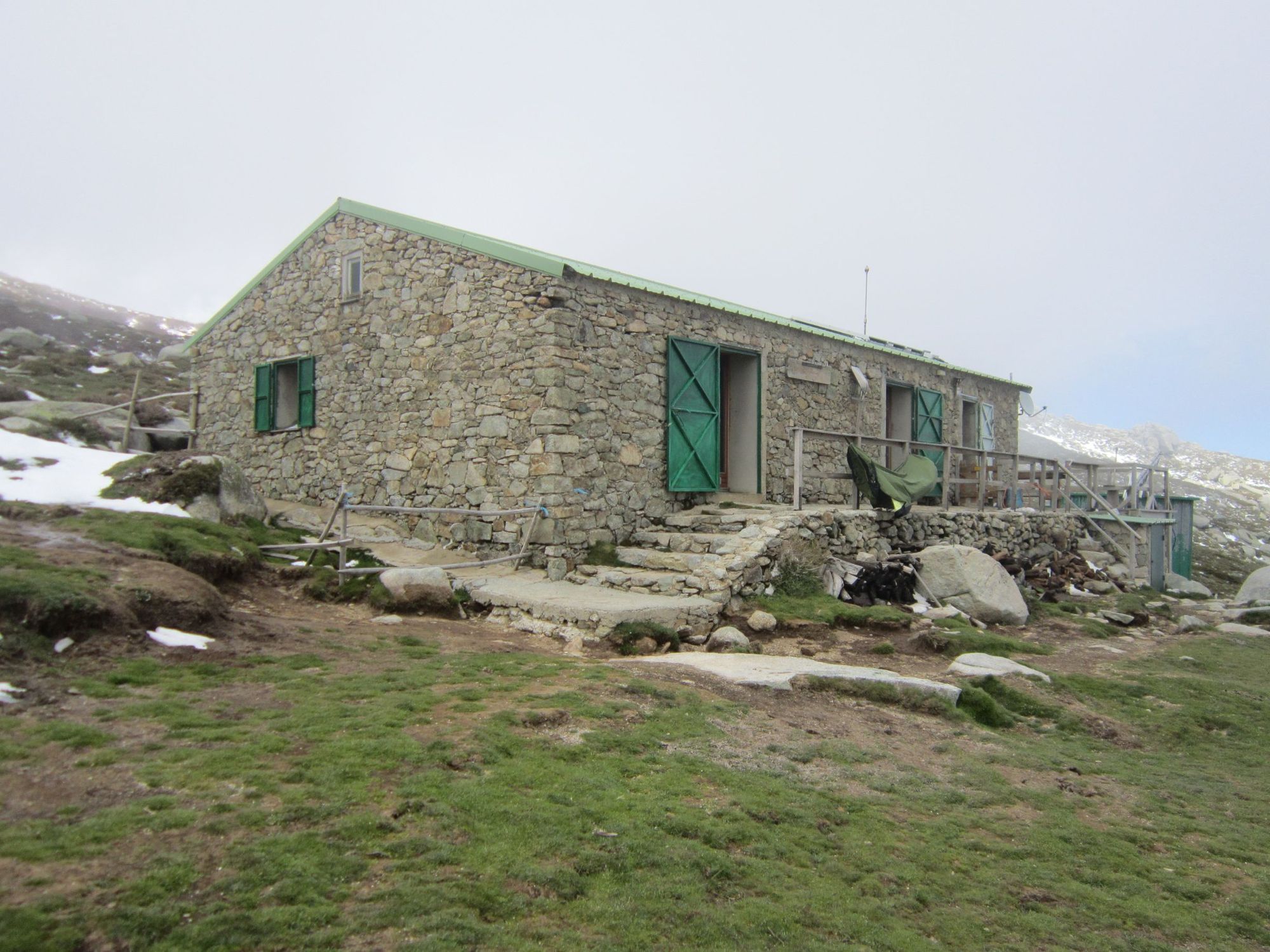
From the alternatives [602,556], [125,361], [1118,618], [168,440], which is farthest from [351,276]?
[125,361]

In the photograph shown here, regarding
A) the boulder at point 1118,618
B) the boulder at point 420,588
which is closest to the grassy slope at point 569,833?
the boulder at point 420,588

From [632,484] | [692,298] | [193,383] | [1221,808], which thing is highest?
[692,298]

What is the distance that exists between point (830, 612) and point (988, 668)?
202 cm

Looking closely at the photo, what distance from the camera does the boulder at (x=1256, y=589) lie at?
15203mm

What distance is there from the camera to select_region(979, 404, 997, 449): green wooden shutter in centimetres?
1972

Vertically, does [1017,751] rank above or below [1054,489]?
below

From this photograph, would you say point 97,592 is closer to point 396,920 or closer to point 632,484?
point 396,920

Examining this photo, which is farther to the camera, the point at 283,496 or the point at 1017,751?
the point at 283,496

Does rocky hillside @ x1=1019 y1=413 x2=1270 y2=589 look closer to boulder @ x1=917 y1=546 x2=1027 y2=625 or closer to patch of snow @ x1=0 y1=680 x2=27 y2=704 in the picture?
boulder @ x1=917 y1=546 x2=1027 y2=625

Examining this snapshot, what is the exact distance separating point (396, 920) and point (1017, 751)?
5.13 metres

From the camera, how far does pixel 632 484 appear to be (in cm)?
1140

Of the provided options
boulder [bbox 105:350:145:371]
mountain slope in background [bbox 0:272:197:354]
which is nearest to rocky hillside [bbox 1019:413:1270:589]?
boulder [bbox 105:350:145:371]

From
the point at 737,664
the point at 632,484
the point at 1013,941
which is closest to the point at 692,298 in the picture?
the point at 632,484

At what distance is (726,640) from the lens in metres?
8.73
